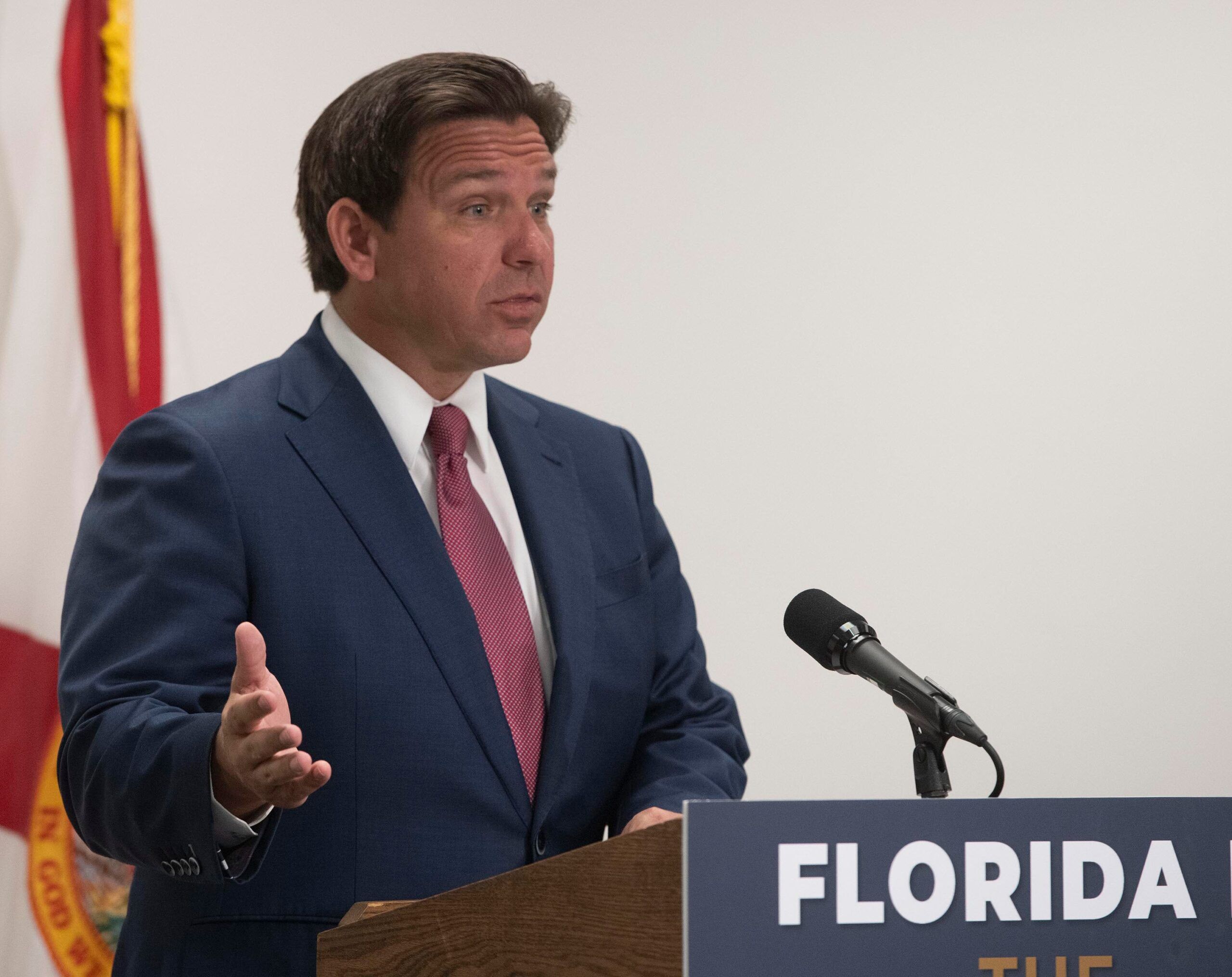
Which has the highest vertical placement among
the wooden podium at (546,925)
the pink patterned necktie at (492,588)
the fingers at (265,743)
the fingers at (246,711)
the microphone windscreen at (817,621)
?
the pink patterned necktie at (492,588)

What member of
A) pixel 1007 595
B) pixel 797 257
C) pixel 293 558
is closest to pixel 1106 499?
pixel 1007 595

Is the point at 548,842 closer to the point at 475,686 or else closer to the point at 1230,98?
the point at 475,686

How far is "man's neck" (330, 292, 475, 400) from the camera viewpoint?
1.89 m

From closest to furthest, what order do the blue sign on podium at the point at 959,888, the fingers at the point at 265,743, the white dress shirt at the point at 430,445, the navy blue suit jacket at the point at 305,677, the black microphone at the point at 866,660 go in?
the blue sign on podium at the point at 959,888
the fingers at the point at 265,743
the black microphone at the point at 866,660
the navy blue suit jacket at the point at 305,677
the white dress shirt at the point at 430,445

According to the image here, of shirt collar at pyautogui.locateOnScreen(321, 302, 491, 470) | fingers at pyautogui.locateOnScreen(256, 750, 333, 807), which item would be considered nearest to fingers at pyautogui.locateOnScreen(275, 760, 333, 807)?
fingers at pyautogui.locateOnScreen(256, 750, 333, 807)

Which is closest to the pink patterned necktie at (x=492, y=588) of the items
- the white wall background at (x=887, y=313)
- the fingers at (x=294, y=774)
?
the fingers at (x=294, y=774)

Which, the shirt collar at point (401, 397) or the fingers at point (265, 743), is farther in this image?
the shirt collar at point (401, 397)

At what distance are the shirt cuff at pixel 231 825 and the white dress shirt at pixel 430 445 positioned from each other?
464 millimetres

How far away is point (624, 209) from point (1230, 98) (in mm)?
1375

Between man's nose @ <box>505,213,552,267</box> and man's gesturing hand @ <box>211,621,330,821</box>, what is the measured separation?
0.77 m

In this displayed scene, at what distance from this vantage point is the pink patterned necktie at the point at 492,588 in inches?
68.7

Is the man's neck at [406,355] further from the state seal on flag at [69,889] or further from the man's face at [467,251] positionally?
the state seal on flag at [69,889]

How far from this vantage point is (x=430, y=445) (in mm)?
1877

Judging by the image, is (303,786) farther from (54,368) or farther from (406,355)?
(54,368)
